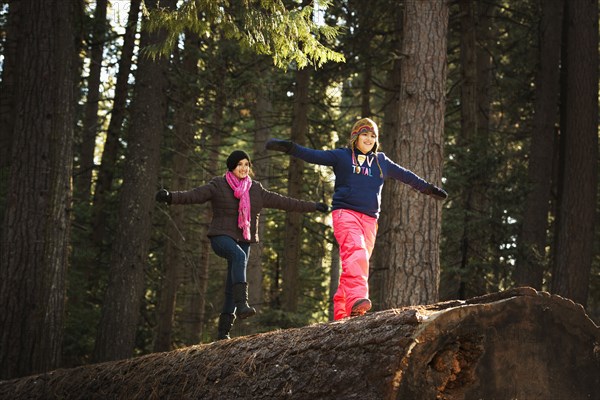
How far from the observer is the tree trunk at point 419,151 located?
978 cm

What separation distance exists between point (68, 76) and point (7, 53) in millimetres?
8070

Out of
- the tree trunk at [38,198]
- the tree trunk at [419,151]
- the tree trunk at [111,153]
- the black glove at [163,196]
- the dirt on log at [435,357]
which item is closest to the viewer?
the dirt on log at [435,357]

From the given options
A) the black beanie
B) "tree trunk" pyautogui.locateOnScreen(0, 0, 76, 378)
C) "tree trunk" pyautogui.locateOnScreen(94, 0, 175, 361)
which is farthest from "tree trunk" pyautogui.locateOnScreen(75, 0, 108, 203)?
the black beanie

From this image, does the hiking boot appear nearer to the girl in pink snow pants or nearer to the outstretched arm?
the girl in pink snow pants

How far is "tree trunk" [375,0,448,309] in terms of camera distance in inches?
385

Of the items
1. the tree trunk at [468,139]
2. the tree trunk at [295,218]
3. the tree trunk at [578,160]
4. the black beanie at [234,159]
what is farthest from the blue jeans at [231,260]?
the tree trunk at [578,160]

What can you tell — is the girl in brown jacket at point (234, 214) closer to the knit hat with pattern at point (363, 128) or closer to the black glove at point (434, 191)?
the knit hat with pattern at point (363, 128)

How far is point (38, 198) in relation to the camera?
1051 centimetres

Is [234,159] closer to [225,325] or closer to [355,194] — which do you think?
[355,194]

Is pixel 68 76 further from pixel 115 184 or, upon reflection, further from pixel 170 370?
pixel 115 184

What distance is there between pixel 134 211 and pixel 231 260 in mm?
5098

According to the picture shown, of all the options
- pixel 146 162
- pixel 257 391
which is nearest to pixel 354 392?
pixel 257 391

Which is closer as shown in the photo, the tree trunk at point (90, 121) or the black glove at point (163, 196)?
the black glove at point (163, 196)

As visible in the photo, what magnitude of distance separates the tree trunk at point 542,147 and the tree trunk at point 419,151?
6.71 meters
